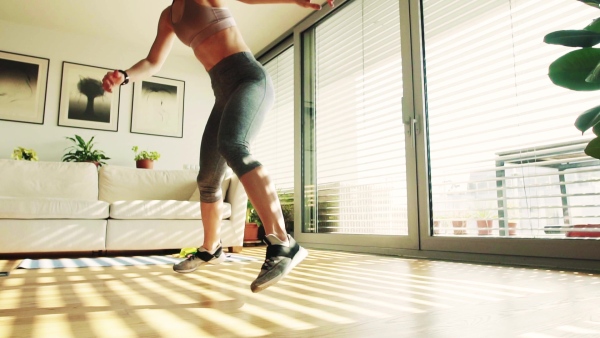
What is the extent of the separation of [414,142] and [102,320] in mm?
2352

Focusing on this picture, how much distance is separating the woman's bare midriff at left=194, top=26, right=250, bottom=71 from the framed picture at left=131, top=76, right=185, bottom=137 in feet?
12.4

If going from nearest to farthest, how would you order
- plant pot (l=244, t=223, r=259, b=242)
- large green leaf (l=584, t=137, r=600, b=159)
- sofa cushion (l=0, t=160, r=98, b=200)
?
large green leaf (l=584, t=137, r=600, b=159), sofa cushion (l=0, t=160, r=98, b=200), plant pot (l=244, t=223, r=259, b=242)

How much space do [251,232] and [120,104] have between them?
86.0 inches

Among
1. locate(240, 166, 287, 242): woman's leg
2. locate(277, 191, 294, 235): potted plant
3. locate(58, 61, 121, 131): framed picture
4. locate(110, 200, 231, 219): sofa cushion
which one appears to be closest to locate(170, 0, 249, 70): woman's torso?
locate(240, 166, 287, 242): woman's leg

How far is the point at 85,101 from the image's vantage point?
4727 mm

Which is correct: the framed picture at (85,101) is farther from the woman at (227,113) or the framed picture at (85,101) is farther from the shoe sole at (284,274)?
the shoe sole at (284,274)

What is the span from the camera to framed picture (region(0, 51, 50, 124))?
439cm

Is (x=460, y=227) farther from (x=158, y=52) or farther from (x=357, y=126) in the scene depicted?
(x=158, y=52)

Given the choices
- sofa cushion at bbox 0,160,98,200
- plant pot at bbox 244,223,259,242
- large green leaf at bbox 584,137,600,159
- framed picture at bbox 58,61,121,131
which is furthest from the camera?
framed picture at bbox 58,61,121,131

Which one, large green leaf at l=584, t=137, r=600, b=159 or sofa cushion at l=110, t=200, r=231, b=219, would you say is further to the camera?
sofa cushion at l=110, t=200, r=231, b=219

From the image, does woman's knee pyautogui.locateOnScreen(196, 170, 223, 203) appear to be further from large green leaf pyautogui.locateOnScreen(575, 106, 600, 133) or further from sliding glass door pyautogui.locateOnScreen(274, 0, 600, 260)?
sliding glass door pyautogui.locateOnScreen(274, 0, 600, 260)

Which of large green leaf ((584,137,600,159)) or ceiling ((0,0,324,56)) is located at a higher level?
ceiling ((0,0,324,56))

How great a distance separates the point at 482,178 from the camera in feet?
8.28

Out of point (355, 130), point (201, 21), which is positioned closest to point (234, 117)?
point (201, 21)
